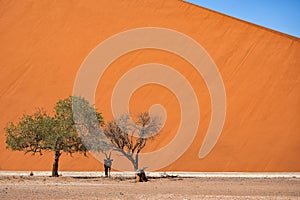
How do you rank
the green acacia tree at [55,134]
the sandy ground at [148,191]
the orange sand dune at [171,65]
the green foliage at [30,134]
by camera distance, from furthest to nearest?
the orange sand dune at [171,65], the green foliage at [30,134], the green acacia tree at [55,134], the sandy ground at [148,191]

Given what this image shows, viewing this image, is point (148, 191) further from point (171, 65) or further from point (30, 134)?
point (171, 65)

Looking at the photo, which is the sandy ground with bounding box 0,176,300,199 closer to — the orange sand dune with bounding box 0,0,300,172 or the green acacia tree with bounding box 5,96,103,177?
the green acacia tree with bounding box 5,96,103,177

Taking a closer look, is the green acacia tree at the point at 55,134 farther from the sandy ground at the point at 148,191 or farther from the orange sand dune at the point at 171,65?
the orange sand dune at the point at 171,65

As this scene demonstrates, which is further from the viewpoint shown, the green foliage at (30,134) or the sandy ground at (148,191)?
the green foliage at (30,134)

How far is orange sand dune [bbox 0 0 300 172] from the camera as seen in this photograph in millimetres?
23781

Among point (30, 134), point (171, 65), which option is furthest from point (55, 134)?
point (171, 65)

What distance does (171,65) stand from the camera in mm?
29703

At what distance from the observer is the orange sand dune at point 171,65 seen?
23.8 metres

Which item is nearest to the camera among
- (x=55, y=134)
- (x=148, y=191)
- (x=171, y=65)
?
(x=148, y=191)

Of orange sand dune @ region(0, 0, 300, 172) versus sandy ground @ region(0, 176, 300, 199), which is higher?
orange sand dune @ region(0, 0, 300, 172)

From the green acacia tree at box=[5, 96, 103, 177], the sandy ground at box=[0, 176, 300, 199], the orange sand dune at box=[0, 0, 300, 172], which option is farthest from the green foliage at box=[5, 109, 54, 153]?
the orange sand dune at box=[0, 0, 300, 172]

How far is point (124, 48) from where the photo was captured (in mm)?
30938

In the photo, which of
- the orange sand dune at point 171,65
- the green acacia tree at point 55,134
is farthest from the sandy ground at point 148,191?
the orange sand dune at point 171,65

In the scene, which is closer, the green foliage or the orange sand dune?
the green foliage
